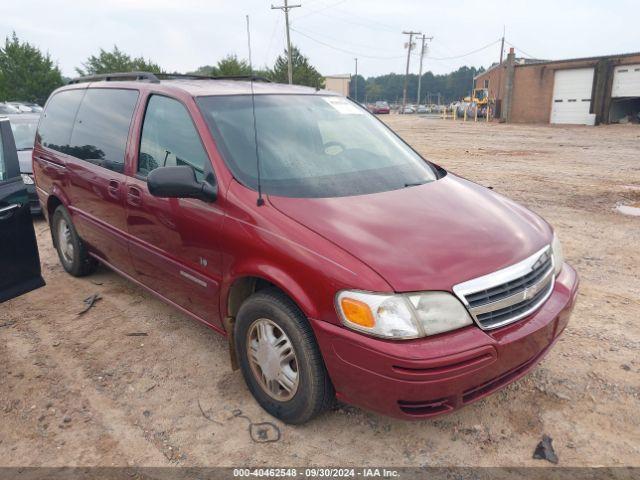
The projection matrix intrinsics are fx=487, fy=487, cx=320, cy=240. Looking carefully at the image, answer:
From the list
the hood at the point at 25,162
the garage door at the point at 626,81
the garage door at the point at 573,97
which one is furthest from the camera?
the garage door at the point at 573,97

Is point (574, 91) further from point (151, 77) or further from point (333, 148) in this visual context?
point (151, 77)

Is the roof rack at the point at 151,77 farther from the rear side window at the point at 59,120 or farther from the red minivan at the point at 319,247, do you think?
the rear side window at the point at 59,120

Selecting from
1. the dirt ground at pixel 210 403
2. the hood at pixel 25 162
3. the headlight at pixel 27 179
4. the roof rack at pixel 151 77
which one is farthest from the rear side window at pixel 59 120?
the hood at pixel 25 162

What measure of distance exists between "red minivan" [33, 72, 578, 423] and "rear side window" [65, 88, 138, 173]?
0.02 m

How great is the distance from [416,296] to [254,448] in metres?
1.20

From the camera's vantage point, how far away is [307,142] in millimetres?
3193

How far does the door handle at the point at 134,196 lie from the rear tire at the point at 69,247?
1424mm

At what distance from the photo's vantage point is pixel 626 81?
28672mm

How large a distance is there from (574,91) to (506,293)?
112 feet

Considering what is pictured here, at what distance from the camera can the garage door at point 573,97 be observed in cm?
3039

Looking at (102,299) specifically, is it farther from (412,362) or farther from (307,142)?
(412,362)

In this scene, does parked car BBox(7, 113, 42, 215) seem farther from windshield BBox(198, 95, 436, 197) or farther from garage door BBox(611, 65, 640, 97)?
garage door BBox(611, 65, 640, 97)

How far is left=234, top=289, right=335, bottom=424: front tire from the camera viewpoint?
2.42m

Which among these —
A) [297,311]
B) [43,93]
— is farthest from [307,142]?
[43,93]
